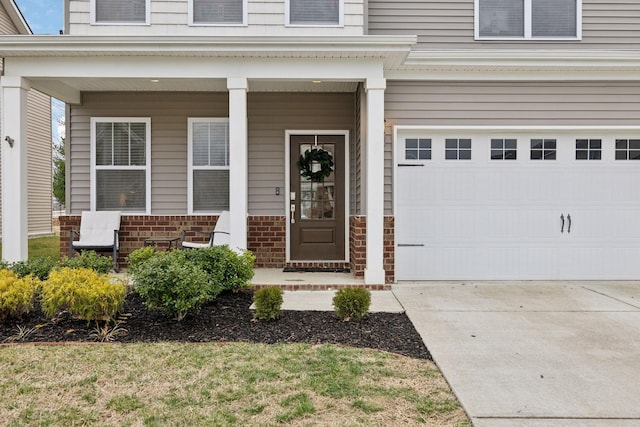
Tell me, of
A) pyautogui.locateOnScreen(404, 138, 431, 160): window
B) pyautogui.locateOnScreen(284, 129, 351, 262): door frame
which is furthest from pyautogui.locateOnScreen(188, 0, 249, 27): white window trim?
pyautogui.locateOnScreen(404, 138, 431, 160): window

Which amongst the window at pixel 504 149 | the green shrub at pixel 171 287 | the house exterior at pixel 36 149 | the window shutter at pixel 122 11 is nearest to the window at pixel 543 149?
the window at pixel 504 149

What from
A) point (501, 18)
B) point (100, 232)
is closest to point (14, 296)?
point (100, 232)

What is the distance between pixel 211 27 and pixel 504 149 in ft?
14.3

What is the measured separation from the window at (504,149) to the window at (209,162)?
395 centimetres

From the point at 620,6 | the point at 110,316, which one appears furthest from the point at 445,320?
the point at 620,6

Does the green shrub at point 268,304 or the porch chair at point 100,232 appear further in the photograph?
the porch chair at point 100,232

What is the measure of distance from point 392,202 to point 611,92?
11.1 ft

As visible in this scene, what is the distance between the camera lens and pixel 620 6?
654cm

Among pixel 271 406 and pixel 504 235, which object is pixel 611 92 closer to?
pixel 504 235

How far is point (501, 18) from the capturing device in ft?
21.4

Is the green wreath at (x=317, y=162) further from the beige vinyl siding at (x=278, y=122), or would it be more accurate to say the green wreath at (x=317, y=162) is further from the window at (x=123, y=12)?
the window at (x=123, y=12)

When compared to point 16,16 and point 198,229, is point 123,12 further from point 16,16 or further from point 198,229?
point 16,16

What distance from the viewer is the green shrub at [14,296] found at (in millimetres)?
3830

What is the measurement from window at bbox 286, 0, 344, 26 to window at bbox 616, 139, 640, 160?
433 centimetres
